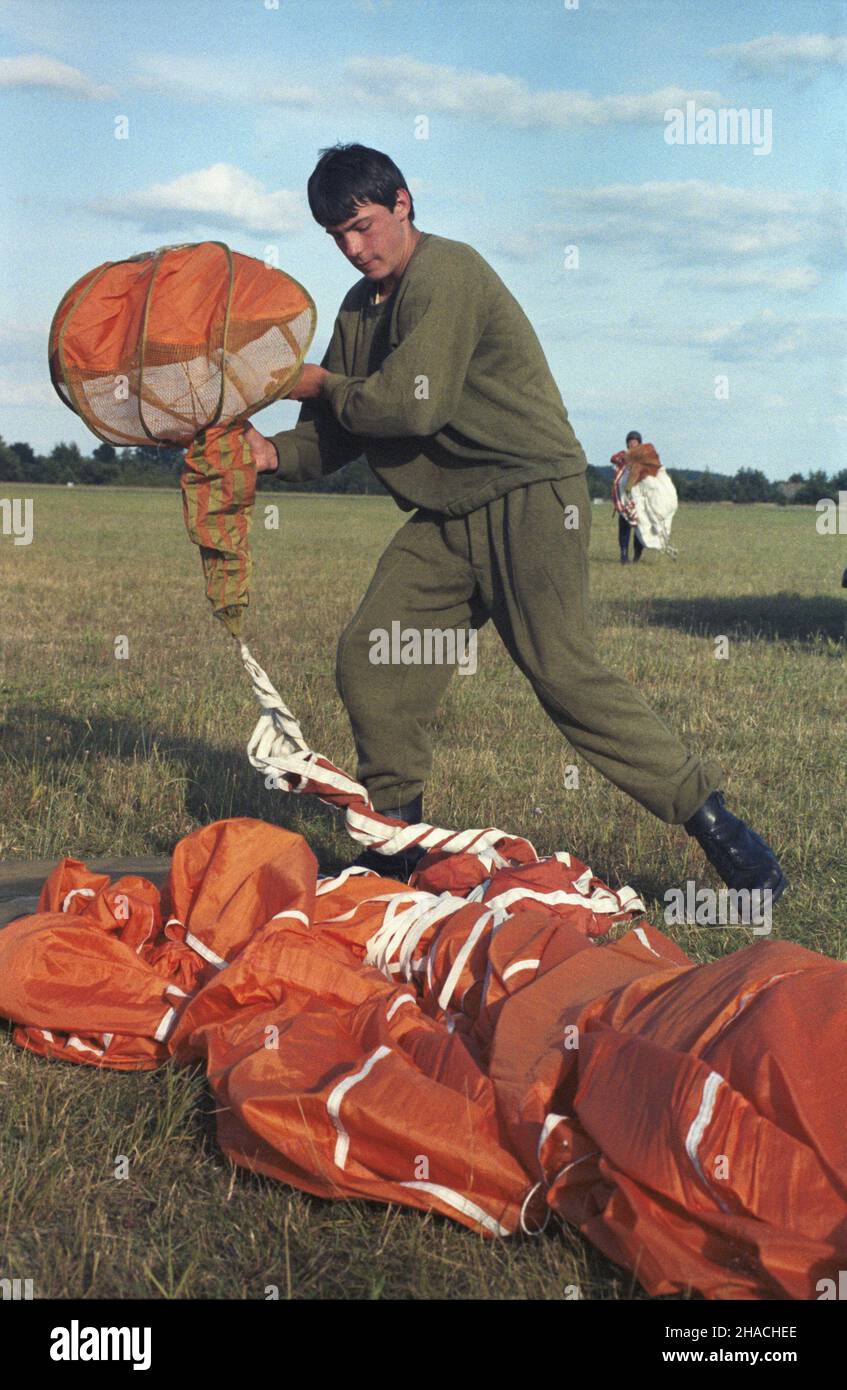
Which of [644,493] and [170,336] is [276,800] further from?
[644,493]

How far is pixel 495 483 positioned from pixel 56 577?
14742 mm

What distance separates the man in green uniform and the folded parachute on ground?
1.38 feet

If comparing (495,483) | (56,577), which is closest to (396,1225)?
(495,483)

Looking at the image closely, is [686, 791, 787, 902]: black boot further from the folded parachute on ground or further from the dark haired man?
the dark haired man

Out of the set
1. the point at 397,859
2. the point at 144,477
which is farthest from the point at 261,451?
the point at 144,477

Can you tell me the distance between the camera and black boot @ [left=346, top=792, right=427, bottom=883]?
464 cm

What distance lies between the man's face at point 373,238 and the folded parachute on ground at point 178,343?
1.29 ft

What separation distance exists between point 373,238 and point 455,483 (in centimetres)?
84

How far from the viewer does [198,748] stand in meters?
6.89

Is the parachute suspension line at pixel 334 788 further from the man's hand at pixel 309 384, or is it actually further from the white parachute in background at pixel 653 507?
the white parachute in background at pixel 653 507

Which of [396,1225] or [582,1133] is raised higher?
[582,1133]

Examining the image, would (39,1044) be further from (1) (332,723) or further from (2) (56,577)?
(2) (56,577)

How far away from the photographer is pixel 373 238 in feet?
13.8

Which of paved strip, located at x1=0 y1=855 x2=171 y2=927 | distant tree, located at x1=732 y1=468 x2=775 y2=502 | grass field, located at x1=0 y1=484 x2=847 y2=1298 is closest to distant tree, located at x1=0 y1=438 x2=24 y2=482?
distant tree, located at x1=732 y1=468 x2=775 y2=502
